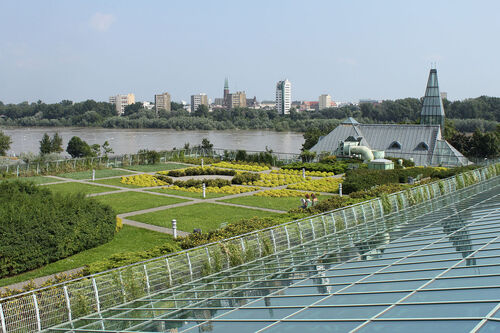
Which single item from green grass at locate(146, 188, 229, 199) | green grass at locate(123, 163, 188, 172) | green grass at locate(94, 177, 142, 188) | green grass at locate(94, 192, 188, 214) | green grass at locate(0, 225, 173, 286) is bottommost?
green grass at locate(0, 225, 173, 286)

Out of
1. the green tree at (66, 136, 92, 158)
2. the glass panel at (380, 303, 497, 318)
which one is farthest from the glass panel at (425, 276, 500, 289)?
the green tree at (66, 136, 92, 158)

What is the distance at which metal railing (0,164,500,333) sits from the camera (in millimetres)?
9633

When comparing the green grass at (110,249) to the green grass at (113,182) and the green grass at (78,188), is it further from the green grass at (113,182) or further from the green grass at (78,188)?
the green grass at (113,182)

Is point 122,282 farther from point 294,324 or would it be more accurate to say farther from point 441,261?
point 441,261

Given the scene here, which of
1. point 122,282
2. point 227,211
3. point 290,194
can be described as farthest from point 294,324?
point 290,194

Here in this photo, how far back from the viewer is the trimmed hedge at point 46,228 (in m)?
15.1

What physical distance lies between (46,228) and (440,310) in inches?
548

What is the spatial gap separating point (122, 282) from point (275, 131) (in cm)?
9878

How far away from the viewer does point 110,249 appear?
17.9 meters

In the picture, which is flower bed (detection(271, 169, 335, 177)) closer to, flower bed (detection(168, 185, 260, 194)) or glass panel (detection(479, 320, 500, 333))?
flower bed (detection(168, 185, 260, 194))

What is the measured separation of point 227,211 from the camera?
24.9m

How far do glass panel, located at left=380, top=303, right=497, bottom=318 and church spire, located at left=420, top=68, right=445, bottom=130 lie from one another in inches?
2081

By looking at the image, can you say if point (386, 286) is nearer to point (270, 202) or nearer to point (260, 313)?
point (260, 313)

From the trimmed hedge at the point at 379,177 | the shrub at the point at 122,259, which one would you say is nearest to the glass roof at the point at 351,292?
the shrub at the point at 122,259
